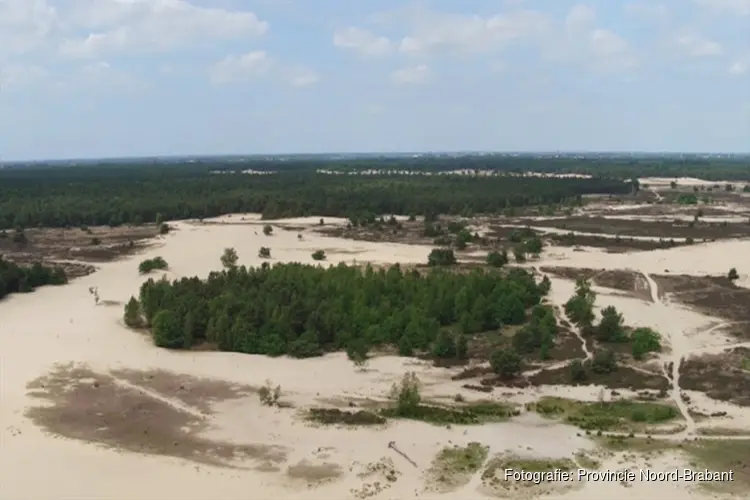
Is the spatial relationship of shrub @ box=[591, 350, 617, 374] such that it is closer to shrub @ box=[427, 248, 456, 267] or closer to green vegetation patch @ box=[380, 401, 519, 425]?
green vegetation patch @ box=[380, 401, 519, 425]

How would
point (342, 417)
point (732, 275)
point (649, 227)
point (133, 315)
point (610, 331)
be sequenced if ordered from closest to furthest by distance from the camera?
1. point (342, 417)
2. point (610, 331)
3. point (133, 315)
4. point (732, 275)
5. point (649, 227)

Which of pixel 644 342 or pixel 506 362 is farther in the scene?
pixel 644 342

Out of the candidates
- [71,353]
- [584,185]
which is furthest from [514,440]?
[584,185]

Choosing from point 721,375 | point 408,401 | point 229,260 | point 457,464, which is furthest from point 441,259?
point 457,464

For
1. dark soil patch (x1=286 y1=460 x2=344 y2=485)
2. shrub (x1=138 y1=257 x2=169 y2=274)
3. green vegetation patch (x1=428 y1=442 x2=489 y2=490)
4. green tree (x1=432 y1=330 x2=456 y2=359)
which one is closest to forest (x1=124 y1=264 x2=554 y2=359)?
green tree (x1=432 y1=330 x2=456 y2=359)

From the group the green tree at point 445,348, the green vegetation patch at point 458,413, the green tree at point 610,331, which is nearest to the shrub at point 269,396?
the green vegetation patch at point 458,413

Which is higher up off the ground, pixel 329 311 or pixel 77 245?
pixel 329 311

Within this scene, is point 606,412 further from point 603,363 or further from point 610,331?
point 610,331
